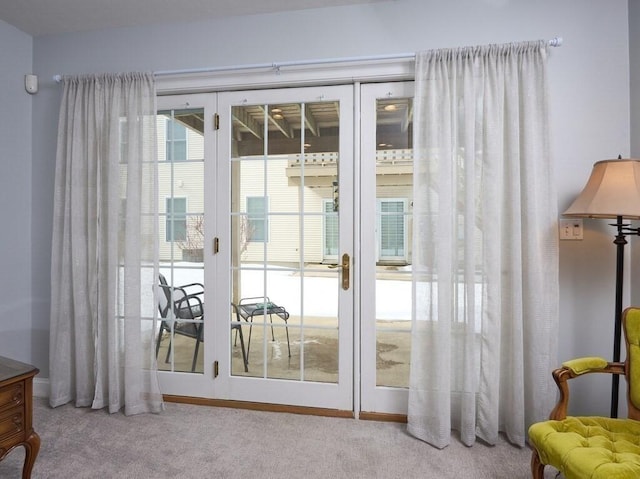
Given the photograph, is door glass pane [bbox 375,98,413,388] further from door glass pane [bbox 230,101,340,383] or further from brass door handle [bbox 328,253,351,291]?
door glass pane [bbox 230,101,340,383]

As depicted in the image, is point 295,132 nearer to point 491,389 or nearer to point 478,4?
point 478,4

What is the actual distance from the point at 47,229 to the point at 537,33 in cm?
346

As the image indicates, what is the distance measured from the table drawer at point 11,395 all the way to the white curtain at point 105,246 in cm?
89

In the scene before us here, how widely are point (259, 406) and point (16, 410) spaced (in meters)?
1.37

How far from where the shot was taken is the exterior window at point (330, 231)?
8.54 ft

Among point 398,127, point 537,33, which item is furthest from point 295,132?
point 537,33

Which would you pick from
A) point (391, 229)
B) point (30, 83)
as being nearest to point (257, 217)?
point (391, 229)

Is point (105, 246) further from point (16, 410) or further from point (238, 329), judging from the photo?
point (16, 410)

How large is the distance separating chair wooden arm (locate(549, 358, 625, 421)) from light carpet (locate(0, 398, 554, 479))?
474mm

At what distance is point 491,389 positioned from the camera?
2.23 meters

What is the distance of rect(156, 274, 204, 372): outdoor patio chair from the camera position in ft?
9.13

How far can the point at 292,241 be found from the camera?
2.66 meters

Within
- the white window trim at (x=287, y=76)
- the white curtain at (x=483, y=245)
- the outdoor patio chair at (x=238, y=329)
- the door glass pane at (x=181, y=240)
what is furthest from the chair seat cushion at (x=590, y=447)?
the door glass pane at (x=181, y=240)

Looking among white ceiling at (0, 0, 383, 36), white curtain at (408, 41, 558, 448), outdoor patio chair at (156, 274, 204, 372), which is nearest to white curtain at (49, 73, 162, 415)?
outdoor patio chair at (156, 274, 204, 372)
